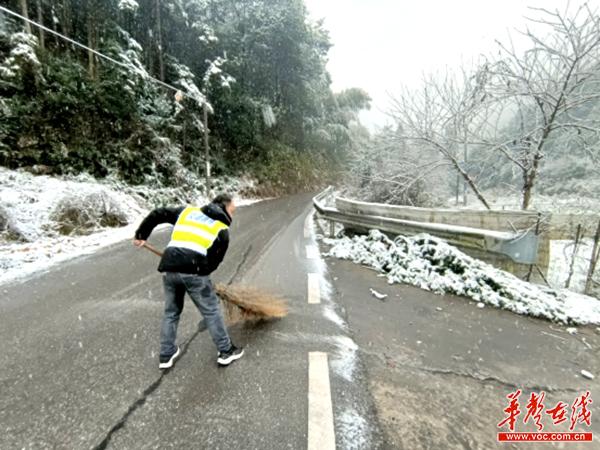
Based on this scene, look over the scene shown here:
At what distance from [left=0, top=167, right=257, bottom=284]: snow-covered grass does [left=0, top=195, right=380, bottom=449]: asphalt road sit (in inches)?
57.8

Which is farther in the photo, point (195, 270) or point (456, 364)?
point (456, 364)

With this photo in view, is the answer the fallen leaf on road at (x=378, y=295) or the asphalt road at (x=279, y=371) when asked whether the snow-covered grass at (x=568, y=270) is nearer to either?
the asphalt road at (x=279, y=371)

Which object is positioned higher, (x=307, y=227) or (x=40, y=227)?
(x=40, y=227)

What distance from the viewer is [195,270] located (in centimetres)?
232

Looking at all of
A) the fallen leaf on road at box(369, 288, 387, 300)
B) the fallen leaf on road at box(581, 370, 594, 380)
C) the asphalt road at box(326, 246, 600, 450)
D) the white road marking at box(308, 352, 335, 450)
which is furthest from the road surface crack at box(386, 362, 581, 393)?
the fallen leaf on road at box(369, 288, 387, 300)

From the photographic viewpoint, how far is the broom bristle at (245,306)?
3.04 m

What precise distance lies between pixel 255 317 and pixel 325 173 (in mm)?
31583

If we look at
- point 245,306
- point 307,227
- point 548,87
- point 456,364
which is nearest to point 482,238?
point 456,364

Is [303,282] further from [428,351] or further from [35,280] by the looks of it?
[35,280]

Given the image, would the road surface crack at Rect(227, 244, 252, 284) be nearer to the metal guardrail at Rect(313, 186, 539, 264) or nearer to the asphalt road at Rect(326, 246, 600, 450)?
the asphalt road at Rect(326, 246, 600, 450)

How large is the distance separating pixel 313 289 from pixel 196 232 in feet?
7.38

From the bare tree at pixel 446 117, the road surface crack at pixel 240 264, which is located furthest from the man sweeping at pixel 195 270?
the bare tree at pixel 446 117
